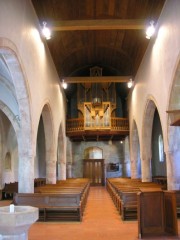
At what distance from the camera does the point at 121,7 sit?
10578mm

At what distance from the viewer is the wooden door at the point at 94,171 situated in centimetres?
2209

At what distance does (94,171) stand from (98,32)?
11.7m

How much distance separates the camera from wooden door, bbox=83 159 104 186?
22094mm

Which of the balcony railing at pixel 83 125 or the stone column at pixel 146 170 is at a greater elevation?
the balcony railing at pixel 83 125

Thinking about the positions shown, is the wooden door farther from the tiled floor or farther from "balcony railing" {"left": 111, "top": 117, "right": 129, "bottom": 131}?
the tiled floor

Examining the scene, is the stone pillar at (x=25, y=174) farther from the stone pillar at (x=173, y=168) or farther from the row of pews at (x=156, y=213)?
the stone pillar at (x=173, y=168)

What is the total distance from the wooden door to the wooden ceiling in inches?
275

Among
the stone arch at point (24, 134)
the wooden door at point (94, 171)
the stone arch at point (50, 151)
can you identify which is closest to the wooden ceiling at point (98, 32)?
the stone arch at point (24, 134)

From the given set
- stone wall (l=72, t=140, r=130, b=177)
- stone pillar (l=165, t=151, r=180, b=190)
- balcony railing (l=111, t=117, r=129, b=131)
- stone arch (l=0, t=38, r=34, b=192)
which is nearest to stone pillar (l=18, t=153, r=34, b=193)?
stone arch (l=0, t=38, r=34, b=192)

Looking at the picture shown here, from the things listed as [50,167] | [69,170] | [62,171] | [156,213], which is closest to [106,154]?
[69,170]

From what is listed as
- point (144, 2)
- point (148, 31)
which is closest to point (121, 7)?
point (144, 2)

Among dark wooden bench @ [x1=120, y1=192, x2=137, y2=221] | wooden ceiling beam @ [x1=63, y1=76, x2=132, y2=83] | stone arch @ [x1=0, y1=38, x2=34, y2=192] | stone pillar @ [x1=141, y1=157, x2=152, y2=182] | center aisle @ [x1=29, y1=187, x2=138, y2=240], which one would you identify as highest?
wooden ceiling beam @ [x1=63, y1=76, x2=132, y2=83]

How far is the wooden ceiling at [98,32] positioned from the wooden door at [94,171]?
6.99 meters

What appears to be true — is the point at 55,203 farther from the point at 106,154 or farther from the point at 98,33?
the point at 106,154
